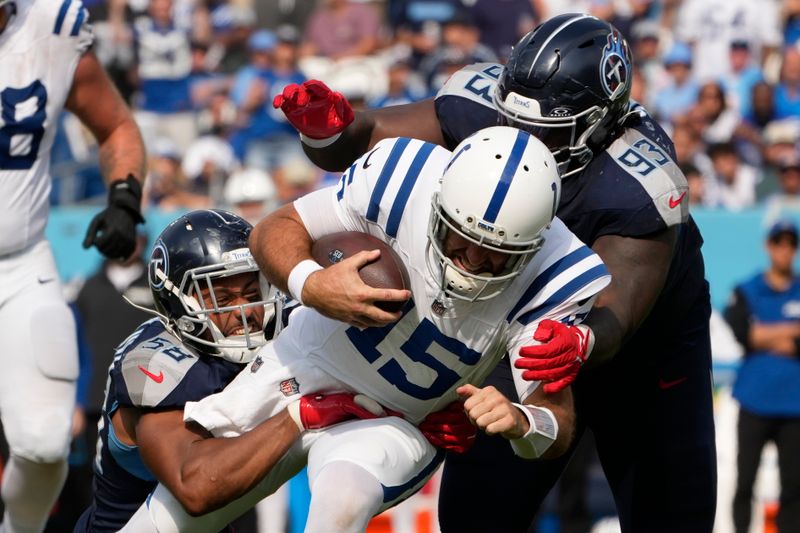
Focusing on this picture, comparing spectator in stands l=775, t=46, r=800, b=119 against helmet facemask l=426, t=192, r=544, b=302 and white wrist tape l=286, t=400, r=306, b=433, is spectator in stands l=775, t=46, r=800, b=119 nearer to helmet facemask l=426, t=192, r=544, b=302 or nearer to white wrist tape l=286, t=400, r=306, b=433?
helmet facemask l=426, t=192, r=544, b=302

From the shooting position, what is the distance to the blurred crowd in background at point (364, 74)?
9.16 m

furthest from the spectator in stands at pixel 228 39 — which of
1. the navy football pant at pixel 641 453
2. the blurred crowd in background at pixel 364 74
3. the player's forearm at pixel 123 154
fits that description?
the navy football pant at pixel 641 453

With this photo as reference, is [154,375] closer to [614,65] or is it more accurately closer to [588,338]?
[588,338]

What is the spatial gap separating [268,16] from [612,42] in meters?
8.07

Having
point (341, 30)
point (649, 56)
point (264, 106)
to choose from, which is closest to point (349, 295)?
point (264, 106)

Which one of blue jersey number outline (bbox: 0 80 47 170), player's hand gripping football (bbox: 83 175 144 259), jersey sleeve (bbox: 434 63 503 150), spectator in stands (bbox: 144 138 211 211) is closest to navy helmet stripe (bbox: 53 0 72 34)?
blue jersey number outline (bbox: 0 80 47 170)

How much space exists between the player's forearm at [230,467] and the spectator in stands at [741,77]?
7.10m

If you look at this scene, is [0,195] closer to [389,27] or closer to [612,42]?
[612,42]

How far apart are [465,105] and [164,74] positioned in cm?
710

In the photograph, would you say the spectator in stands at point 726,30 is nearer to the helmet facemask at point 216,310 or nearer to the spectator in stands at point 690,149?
the spectator in stands at point 690,149

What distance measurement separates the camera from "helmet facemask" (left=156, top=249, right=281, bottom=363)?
12.5 ft

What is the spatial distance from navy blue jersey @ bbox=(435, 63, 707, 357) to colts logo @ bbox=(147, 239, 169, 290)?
0.94 m

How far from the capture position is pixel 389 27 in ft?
36.9

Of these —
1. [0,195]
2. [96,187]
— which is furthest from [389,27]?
[0,195]
